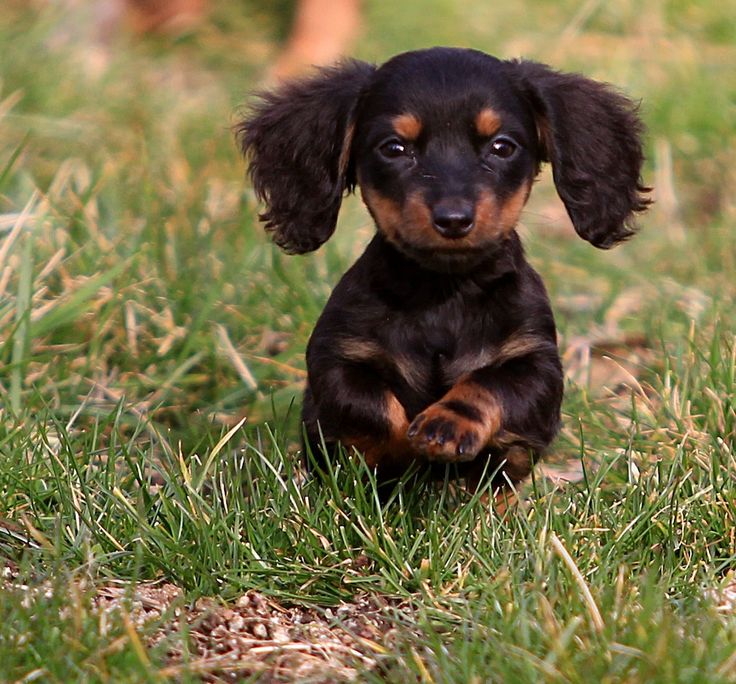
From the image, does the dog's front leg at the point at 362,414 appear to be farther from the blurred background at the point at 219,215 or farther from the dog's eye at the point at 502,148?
the dog's eye at the point at 502,148

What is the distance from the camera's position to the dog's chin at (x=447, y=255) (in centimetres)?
330

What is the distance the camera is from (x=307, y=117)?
12.3 ft

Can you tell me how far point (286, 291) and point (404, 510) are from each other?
1891 millimetres

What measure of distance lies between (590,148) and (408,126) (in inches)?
21.8

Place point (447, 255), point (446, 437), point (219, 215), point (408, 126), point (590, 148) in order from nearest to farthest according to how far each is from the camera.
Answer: point (446, 437)
point (447, 255)
point (408, 126)
point (590, 148)
point (219, 215)

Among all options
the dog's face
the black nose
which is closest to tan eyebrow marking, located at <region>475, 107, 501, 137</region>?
the dog's face

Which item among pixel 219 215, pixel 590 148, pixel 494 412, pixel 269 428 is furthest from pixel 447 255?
pixel 219 215

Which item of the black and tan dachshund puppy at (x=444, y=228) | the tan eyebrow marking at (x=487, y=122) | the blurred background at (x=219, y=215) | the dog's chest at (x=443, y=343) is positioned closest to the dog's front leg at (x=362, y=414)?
the black and tan dachshund puppy at (x=444, y=228)

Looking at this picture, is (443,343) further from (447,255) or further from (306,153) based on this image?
(306,153)

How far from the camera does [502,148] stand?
3.47 meters

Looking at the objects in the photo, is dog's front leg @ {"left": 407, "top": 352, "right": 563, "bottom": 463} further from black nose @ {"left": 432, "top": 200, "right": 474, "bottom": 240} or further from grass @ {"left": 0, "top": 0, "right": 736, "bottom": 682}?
black nose @ {"left": 432, "top": 200, "right": 474, "bottom": 240}

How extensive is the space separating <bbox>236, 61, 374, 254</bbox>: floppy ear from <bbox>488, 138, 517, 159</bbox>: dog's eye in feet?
1.43

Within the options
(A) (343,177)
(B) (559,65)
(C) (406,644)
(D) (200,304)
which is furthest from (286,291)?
(B) (559,65)

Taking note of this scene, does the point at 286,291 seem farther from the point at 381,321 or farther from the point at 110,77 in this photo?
the point at 110,77
